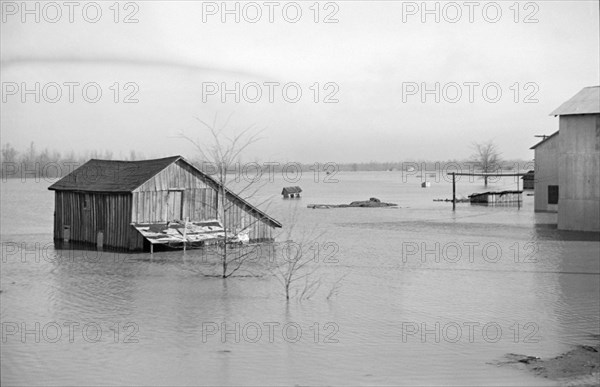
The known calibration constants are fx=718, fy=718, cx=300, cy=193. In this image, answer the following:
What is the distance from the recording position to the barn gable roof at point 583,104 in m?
35.6

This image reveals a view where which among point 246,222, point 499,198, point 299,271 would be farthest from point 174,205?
point 499,198

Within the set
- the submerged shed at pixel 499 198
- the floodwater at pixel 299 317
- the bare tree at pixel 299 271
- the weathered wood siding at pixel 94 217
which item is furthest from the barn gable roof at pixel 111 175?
the submerged shed at pixel 499 198

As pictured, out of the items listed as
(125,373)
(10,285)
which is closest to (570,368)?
(125,373)

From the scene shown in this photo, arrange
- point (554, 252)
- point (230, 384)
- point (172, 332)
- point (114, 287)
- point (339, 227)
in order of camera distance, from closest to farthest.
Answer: point (230, 384), point (172, 332), point (114, 287), point (554, 252), point (339, 227)

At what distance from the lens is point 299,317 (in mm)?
17312

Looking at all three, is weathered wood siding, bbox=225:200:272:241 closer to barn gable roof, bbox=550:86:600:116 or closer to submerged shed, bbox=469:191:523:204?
barn gable roof, bbox=550:86:600:116

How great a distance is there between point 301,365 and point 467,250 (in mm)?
20362

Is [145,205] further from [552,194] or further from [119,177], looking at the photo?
[552,194]

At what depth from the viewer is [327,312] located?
17891 mm

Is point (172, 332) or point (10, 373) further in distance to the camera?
point (172, 332)

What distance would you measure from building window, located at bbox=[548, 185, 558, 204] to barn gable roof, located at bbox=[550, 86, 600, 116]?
47.4 ft

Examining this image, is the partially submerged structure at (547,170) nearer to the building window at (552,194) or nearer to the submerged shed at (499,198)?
the building window at (552,194)

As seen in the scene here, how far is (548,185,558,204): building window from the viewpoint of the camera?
2028 inches

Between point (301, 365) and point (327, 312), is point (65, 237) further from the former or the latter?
point (301, 365)
